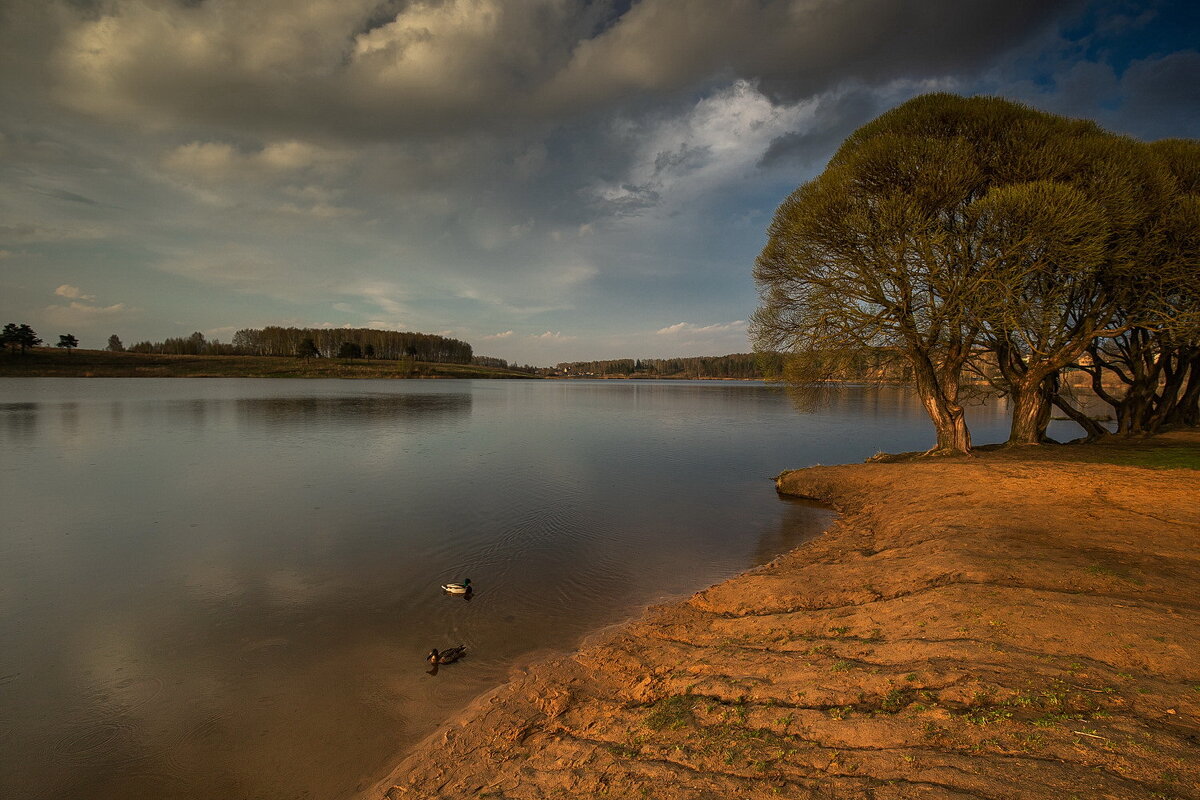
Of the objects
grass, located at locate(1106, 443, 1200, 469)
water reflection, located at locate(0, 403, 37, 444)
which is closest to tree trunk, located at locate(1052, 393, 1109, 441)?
grass, located at locate(1106, 443, 1200, 469)

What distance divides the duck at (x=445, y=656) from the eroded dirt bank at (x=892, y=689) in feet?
3.69

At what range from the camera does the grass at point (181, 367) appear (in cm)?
9706

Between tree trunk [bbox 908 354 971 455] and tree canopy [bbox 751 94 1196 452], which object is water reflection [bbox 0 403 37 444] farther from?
tree trunk [bbox 908 354 971 455]

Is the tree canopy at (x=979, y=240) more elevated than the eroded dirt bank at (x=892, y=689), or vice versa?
the tree canopy at (x=979, y=240)

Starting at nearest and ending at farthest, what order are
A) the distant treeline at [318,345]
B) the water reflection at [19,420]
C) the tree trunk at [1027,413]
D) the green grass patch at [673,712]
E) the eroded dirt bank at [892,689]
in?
the eroded dirt bank at [892,689] → the green grass patch at [673,712] → the tree trunk at [1027,413] → the water reflection at [19,420] → the distant treeline at [318,345]

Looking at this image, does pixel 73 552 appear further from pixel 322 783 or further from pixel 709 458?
pixel 709 458

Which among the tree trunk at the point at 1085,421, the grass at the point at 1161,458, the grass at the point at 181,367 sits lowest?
the grass at the point at 1161,458

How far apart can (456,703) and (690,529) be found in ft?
27.5

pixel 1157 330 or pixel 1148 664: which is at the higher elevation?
pixel 1157 330

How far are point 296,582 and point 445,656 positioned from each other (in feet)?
Answer: 15.3

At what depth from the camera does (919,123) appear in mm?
16938

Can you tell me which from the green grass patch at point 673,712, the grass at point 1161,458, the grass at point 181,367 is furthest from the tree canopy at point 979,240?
the grass at point 181,367

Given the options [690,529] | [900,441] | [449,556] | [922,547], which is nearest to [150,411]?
[449,556]

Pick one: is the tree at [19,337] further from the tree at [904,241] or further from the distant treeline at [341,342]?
the tree at [904,241]
